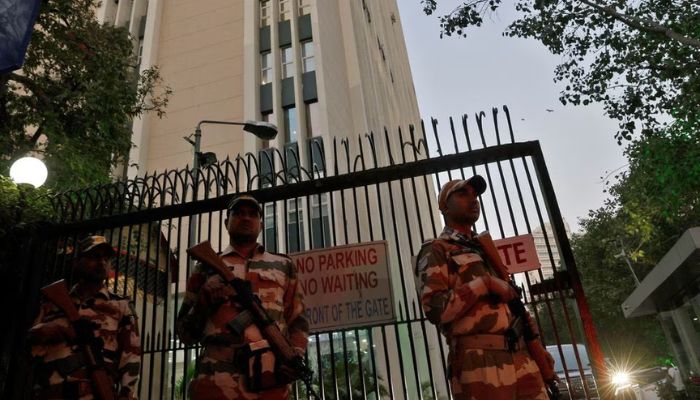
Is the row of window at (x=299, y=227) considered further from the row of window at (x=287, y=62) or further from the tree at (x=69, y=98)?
the row of window at (x=287, y=62)

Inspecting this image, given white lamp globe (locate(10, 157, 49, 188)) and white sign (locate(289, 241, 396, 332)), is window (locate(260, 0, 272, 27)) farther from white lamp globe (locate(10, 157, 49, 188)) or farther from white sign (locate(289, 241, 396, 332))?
white sign (locate(289, 241, 396, 332))

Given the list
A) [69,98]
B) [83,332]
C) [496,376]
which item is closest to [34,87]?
[69,98]

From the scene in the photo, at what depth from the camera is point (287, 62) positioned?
1880 cm

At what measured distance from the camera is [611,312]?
2972 cm

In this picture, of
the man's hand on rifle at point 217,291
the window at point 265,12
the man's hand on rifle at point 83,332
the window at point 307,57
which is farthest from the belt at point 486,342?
the window at point 265,12

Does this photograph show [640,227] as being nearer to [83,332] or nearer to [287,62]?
[287,62]

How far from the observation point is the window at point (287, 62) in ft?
60.7

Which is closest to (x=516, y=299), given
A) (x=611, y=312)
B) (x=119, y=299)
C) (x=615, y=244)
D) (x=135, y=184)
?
(x=119, y=299)

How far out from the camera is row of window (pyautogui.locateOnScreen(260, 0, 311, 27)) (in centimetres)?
1969

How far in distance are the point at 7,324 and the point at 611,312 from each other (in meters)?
33.3

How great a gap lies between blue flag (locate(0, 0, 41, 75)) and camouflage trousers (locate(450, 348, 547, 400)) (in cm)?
356

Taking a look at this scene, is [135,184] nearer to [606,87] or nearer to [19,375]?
[19,375]

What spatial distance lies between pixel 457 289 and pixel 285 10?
20120mm

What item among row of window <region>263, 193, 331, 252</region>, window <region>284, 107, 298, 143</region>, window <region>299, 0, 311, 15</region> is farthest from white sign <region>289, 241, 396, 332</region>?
window <region>299, 0, 311, 15</region>
